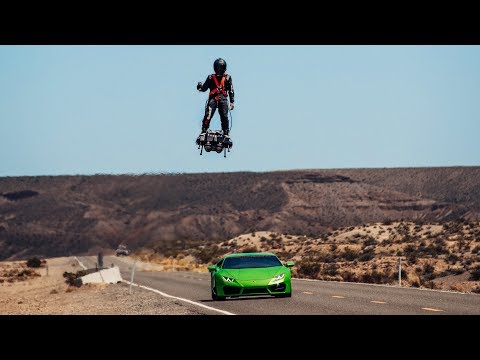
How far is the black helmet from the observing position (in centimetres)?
1848

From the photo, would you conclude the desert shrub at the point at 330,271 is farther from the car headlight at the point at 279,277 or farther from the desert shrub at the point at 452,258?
the car headlight at the point at 279,277

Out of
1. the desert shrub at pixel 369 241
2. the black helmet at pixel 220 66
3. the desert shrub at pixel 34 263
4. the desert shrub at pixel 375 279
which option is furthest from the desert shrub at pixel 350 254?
the black helmet at pixel 220 66

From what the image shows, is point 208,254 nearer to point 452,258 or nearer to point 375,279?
point 452,258

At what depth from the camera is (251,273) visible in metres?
25.8

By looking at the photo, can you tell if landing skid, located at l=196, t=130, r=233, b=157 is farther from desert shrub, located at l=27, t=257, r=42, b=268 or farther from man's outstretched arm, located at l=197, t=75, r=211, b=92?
desert shrub, located at l=27, t=257, r=42, b=268

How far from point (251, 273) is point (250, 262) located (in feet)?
3.49

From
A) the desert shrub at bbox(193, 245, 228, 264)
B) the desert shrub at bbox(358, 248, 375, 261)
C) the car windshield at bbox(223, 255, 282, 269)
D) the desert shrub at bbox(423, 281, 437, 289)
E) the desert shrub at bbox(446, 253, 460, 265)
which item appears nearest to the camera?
the car windshield at bbox(223, 255, 282, 269)

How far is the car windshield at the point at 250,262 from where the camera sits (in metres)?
26.5

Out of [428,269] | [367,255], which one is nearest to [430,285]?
[428,269]

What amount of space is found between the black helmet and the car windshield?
8800 millimetres

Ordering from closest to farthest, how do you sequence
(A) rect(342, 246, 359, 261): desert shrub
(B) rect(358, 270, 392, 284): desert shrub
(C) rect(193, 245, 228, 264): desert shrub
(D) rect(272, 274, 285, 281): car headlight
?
(D) rect(272, 274, 285, 281): car headlight → (B) rect(358, 270, 392, 284): desert shrub → (A) rect(342, 246, 359, 261): desert shrub → (C) rect(193, 245, 228, 264): desert shrub

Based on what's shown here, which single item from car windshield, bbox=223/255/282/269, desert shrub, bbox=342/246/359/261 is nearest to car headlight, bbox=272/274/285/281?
car windshield, bbox=223/255/282/269

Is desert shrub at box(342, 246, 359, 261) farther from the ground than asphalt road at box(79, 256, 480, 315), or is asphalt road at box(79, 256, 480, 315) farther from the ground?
desert shrub at box(342, 246, 359, 261)
